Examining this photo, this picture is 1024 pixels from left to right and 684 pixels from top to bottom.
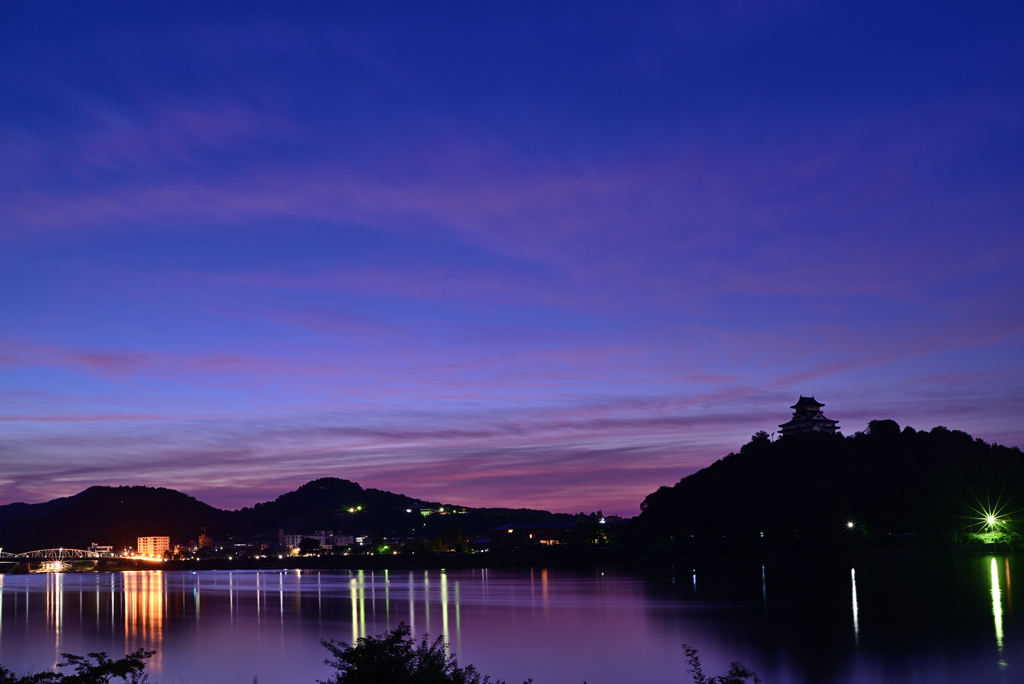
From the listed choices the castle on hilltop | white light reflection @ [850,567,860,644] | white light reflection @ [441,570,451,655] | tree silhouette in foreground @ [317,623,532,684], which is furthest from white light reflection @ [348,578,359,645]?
the castle on hilltop

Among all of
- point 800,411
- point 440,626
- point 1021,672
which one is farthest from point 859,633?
point 800,411

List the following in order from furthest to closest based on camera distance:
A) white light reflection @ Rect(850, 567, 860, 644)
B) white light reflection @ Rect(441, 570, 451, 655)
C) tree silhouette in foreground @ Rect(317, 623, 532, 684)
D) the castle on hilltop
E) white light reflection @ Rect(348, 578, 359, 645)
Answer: the castle on hilltop
white light reflection @ Rect(348, 578, 359, 645)
white light reflection @ Rect(441, 570, 451, 655)
white light reflection @ Rect(850, 567, 860, 644)
tree silhouette in foreground @ Rect(317, 623, 532, 684)

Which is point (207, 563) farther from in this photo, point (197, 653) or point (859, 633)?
point (859, 633)

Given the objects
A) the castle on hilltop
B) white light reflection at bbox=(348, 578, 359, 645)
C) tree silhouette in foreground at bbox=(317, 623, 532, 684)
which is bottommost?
white light reflection at bbox=(348, 578, 359, 645)

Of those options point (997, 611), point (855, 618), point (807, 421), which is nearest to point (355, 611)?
point (855, 618)

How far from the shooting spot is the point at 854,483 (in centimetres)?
9619

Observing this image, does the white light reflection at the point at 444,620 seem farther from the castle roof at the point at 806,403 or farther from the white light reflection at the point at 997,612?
the castle roof at the point at 806,403

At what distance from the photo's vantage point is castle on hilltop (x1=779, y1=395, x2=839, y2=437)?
128375 mm

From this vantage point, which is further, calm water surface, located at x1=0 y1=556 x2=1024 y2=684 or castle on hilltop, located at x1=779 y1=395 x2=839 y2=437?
castle on hilltop, located at x1=779 y1=395 x2=839 y2=437

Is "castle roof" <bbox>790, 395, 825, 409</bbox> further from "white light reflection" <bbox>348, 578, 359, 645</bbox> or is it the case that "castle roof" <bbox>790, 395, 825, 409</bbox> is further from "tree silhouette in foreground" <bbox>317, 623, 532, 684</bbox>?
"tree silhouette in foreground" <bbox>317, 623, 532, 684</bbox>

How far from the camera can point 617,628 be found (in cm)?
3500

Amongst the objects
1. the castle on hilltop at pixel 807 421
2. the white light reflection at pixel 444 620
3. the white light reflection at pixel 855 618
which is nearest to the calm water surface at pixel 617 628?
the white light reflection at pixel 855 618

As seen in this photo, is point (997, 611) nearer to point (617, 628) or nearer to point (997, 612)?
point (997, 612)

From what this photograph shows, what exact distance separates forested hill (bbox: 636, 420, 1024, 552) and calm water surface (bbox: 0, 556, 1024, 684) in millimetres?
25427
